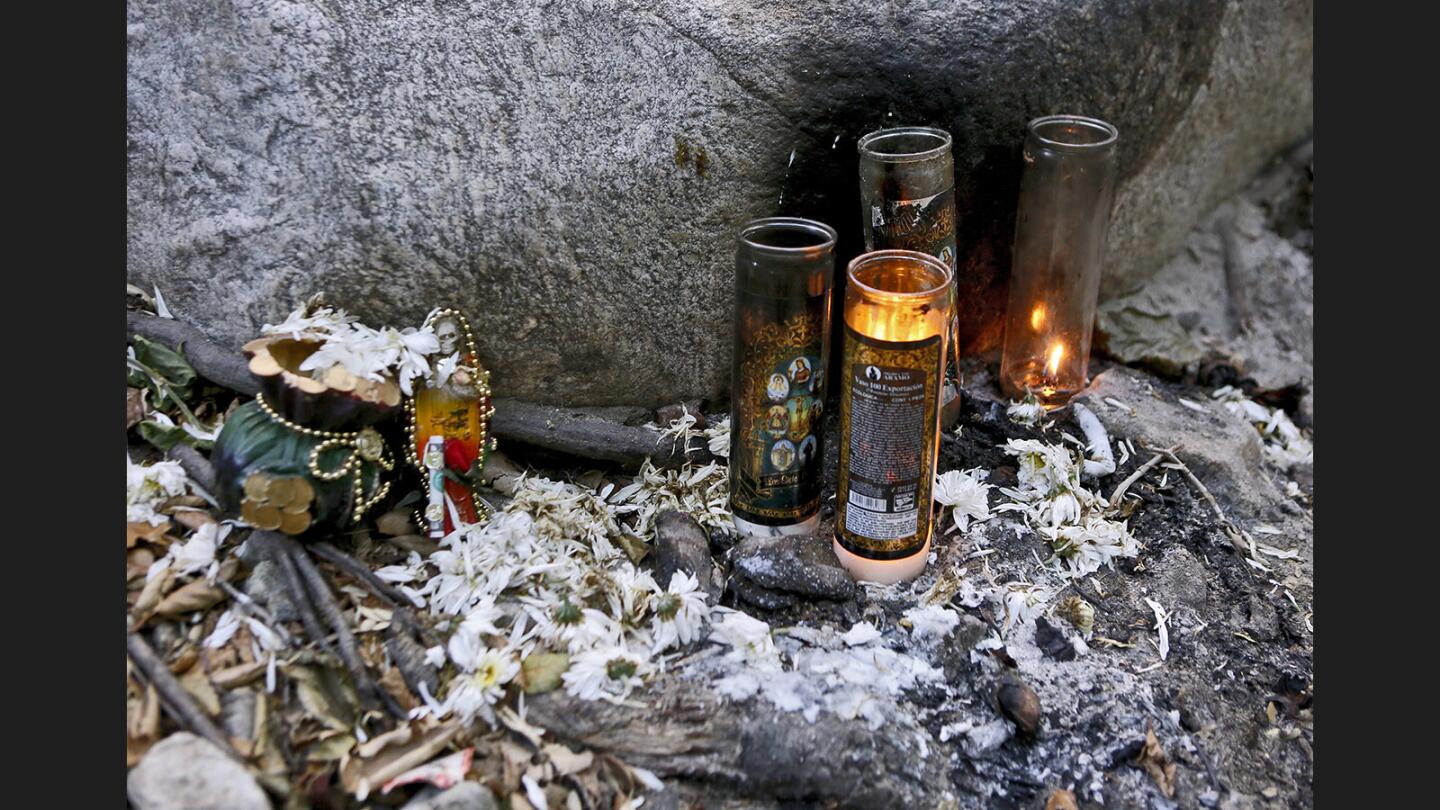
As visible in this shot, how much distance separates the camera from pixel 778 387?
270 centimetres

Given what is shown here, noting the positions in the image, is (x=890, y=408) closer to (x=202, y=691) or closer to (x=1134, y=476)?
(x=1134, y=476)

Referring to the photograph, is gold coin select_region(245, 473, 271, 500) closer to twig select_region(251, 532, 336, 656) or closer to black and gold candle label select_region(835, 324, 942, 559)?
twig select_region(251, 532, 336, 656)

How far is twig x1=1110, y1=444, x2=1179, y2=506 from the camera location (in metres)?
3.01

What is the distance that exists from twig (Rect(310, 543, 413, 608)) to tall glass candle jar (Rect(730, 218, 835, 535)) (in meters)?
0.74

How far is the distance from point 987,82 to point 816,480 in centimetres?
100

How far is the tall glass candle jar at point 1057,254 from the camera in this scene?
9.93 ft

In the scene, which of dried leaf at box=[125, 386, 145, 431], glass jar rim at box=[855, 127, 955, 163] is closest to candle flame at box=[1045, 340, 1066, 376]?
glass jar rim at box=[855, 127, 955, 163]

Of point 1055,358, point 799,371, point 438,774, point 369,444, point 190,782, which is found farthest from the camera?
point 1055,358

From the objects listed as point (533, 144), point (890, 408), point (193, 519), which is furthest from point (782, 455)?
point (193, 519)

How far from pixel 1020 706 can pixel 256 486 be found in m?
1.49

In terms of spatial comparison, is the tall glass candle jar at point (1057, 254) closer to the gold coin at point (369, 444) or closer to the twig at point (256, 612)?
the gold coin at point (369, 444)

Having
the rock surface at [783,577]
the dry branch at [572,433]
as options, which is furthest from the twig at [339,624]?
the rock surface at [783,577]

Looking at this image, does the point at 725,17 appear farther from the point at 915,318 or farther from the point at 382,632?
the point at 382,632

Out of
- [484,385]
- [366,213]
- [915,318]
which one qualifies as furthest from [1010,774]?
[366,213]
